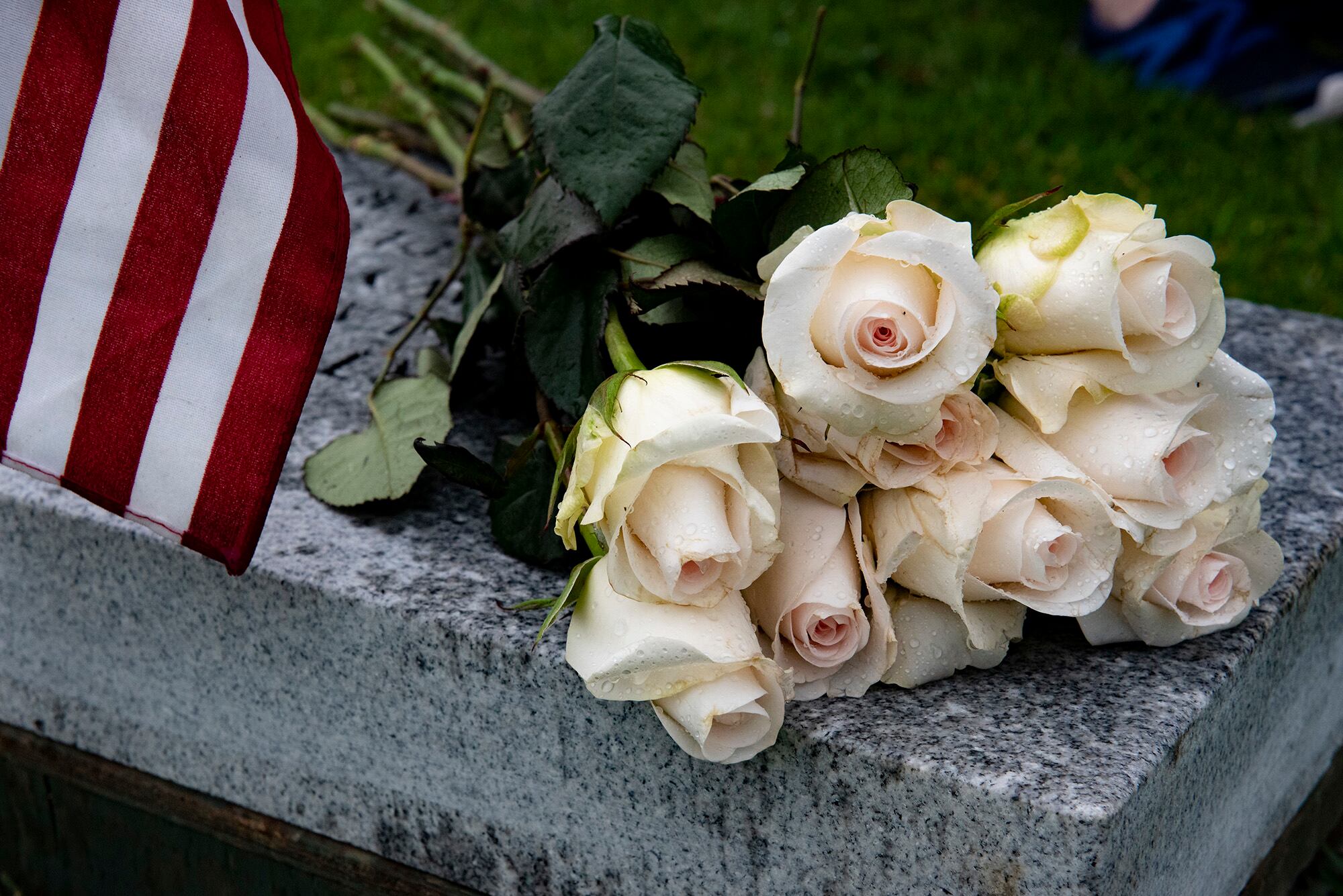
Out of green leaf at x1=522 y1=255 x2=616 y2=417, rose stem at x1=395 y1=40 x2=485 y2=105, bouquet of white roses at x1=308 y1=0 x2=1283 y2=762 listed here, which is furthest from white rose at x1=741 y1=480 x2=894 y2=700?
rose stem at x1=395 y1=40 x2=485 y2=105

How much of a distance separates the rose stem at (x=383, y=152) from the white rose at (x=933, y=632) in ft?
3.57

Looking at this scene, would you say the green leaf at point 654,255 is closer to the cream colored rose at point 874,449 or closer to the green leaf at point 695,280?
the green leaf at point 695,280

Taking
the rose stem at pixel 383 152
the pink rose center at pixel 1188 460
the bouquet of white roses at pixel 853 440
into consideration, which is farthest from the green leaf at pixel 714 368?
the rose stem at pixel 383 152

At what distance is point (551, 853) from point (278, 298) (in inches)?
20.9

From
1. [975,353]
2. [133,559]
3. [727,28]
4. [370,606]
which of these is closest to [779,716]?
[975,353]

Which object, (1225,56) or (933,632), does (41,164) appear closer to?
(933,632)

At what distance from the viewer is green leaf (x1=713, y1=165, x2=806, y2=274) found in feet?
3.64

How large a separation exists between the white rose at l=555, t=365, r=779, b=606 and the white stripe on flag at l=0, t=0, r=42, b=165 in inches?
24.4

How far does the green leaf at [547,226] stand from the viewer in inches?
Answer: 45.9

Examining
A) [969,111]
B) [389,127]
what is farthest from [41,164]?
[969,111]

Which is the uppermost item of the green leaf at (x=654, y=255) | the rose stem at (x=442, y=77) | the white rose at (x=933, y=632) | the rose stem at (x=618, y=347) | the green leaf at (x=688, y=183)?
the green leaf at (x=688, y=183)

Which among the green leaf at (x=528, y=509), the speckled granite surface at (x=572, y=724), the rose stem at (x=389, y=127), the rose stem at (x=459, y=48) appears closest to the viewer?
the speckled granite surface at (x=572, y=724)

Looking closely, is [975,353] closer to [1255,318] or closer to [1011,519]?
[1011,519]

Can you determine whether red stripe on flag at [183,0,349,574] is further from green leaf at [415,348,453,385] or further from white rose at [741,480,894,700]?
white rose at [741,480,894,700]
